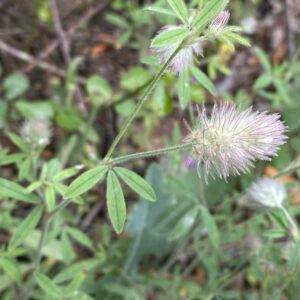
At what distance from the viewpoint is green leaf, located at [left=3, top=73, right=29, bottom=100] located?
10.5 ft

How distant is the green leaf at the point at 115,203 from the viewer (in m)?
1.60

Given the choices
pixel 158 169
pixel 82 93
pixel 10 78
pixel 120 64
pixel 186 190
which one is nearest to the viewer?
pixel 186 190

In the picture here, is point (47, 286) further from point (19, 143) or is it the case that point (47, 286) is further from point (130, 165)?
point (130, 165)

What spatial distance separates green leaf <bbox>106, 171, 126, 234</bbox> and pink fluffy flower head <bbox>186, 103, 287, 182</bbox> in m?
0.30

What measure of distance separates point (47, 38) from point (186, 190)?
1.71m

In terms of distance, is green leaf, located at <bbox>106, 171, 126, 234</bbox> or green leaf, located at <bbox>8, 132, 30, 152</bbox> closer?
green leaf, located at <bbox>106, 171, 126, 234</bbox>

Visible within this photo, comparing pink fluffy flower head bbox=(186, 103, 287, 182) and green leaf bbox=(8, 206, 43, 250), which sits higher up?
pink fluffy flower head bbox=(186, 103, 287, 182)

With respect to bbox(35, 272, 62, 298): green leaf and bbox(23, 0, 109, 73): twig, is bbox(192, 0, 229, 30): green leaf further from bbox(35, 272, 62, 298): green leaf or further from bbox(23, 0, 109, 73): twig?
bbox(23, 0, 109, 73): twig

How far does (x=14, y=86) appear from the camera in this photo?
127 inches

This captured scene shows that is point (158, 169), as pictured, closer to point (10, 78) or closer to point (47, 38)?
point (10, 78)

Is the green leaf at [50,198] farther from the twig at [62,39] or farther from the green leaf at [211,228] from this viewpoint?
the twig at [62,39]

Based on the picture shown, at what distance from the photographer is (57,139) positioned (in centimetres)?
353

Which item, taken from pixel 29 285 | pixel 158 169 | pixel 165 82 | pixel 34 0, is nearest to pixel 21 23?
pixel 34 0

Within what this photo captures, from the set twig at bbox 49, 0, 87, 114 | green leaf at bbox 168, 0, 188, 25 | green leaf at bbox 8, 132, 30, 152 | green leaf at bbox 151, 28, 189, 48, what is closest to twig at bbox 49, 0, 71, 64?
twig at bbox 49, 0, 87, 114
